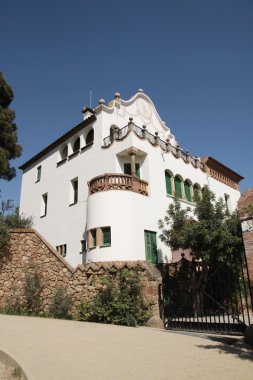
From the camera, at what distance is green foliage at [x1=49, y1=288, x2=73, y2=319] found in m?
13.8

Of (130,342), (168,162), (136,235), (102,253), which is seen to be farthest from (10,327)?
(168,162)

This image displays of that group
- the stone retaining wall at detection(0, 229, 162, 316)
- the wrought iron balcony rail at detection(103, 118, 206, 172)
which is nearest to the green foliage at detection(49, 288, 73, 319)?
the stone retaining wall at detection(0, 229, 162, 316)

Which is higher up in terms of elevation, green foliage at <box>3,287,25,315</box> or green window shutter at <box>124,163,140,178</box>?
green window shutter at <box>124,163,140,178</box>

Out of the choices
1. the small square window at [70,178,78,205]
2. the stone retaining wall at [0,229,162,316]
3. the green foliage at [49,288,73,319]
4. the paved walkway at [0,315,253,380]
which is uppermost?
the small square window at [70,178,78,205]

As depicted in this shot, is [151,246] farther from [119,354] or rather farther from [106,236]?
[119,354]

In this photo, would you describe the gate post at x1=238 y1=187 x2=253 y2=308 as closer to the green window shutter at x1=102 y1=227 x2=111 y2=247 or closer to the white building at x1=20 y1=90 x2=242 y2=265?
the white building at x1=20 y1=90 x2=242 y2=265

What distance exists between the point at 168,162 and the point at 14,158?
33.1ft

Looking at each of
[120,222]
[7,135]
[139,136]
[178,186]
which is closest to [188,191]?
[178,186]

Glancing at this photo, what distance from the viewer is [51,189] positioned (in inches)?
953

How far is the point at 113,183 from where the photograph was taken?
17.5 m

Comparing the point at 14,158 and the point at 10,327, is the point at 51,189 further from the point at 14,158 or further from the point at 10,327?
the point at 10,327

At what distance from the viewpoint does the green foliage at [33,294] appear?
46.7 ft

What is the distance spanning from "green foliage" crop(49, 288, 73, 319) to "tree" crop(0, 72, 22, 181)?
7.59 meters

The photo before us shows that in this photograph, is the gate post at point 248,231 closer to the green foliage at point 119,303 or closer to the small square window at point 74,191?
the green foliage at point 119,303
